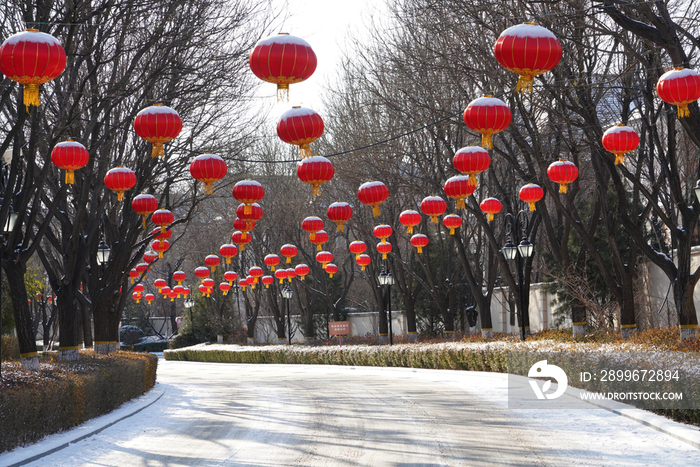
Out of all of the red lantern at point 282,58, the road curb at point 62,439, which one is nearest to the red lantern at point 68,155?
the road curb at point 62,439

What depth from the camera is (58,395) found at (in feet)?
34.8

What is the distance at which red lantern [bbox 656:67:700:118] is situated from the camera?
10.3 metres

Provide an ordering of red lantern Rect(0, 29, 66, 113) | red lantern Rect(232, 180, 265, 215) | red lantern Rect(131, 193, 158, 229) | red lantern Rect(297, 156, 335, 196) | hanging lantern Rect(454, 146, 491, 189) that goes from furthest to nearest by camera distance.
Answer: red lantern Rect(131, 193, 158, 229)
red lantern Rect(232, 180, 265, 215)
hanging lantern Rect(454, 146, 491, 189)
red lantern Rect(297, 156, 335, 196)
red lantern Rect(0, 29, 66, 113)

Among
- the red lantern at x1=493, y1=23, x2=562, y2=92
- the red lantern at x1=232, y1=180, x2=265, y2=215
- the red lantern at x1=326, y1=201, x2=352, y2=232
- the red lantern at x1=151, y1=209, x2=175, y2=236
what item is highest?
the red lantern at x1=493, y1=23, x2=562, y2=92

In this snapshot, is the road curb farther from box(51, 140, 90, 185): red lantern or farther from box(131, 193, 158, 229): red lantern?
box(131, 193, 158, 229): red lantern

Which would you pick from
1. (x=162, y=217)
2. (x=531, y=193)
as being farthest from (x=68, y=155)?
(x=531, y=193)

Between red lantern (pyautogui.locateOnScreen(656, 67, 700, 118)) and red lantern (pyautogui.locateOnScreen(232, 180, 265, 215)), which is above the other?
red lantern (pyautogui.locateOnScreen(656, 67, 700, 118))

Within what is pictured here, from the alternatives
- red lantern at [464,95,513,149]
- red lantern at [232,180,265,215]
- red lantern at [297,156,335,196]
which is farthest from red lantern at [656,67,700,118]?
red lantern at [232,180,265,215]

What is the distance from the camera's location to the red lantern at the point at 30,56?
29.1 ft

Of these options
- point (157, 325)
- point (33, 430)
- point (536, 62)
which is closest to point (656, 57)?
point (536, 62)

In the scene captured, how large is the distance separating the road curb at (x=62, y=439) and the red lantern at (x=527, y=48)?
840cm

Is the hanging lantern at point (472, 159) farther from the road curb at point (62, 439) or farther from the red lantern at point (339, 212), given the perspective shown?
the road curb at point (62, 439)

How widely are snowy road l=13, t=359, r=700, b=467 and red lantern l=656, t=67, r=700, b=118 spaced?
5.07 metres

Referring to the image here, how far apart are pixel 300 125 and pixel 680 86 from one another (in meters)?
6.03
